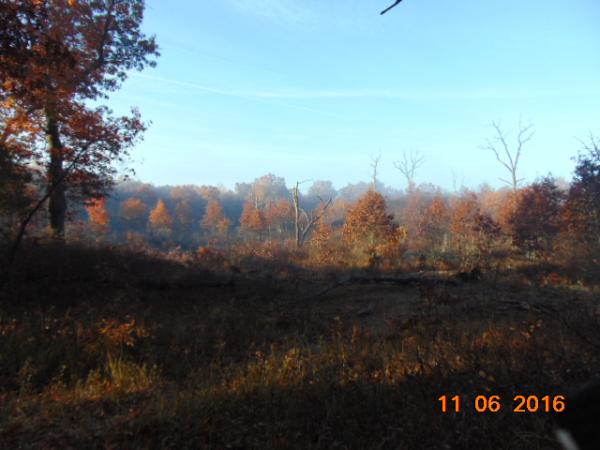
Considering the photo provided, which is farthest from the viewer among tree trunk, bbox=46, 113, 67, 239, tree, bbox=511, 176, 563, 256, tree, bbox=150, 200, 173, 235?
tree, bbox=150, 200, 173, 235

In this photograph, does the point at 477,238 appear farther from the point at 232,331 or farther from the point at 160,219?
the point at 160,219

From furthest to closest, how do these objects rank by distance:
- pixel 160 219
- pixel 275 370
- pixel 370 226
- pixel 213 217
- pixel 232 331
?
pixel 213 217 → pixel 160 219 → pixel 370 226 → pixel 232 331 → pixel 275 370

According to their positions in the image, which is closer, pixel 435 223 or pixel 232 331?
pixel 232 331

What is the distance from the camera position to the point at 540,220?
23281 mm

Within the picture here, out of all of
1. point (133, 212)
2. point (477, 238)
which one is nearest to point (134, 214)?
point (133, 212)

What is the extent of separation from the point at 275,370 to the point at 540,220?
24.4 m

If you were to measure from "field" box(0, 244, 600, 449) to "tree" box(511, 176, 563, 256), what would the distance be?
47.6 ft

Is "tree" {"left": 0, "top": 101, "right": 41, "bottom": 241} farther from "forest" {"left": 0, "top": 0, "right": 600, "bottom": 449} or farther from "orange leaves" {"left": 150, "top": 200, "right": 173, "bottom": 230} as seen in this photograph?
"orange leaves" {"left": 150, "top": 200, "right": 173, "bottom": 230}

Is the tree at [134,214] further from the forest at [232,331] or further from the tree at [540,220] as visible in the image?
the tree at [540,220]

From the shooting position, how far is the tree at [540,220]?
74.7 feet
